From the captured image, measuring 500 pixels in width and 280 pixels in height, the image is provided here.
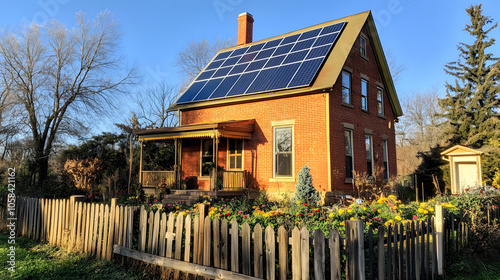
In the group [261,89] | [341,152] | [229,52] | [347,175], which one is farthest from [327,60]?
[229,52]

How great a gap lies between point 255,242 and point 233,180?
9.45m

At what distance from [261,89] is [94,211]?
908 centimetres

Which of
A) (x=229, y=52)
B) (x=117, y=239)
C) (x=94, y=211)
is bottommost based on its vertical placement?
(x=117, y=239)

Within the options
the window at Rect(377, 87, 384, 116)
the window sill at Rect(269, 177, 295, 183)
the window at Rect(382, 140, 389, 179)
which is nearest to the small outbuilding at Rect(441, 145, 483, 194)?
the window at Rect(382, 140, 389, 179)

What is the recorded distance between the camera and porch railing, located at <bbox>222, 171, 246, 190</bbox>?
44.0ft

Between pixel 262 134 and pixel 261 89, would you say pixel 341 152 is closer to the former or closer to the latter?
pixel 262 134

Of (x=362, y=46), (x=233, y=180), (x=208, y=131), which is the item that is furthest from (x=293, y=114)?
(x=362, y=46)

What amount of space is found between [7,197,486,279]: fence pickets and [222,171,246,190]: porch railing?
22.2 ft

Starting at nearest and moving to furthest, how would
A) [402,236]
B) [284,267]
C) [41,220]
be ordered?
[284,267], [402,236], [41,220]

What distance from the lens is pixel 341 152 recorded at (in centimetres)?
1333

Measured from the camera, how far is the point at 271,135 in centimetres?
1388

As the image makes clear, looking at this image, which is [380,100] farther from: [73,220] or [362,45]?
[73,220]

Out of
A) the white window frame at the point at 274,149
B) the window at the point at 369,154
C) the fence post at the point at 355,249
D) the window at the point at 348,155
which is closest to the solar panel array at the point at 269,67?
the white window frame at the point at 274,149

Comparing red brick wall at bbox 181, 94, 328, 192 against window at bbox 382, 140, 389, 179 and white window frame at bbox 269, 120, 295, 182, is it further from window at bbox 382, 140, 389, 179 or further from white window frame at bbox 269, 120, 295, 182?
window at bbox 382, 140, 389, 179
